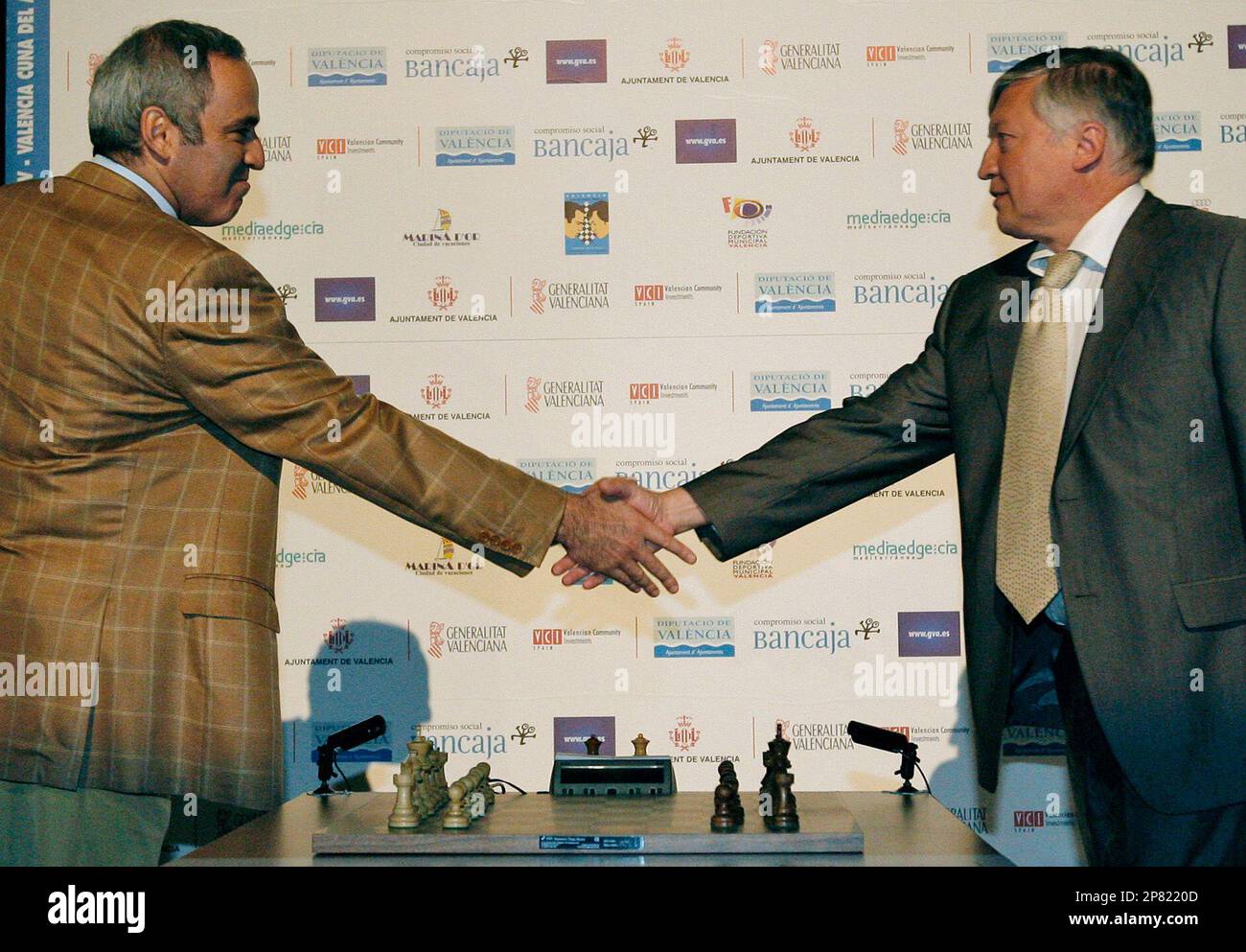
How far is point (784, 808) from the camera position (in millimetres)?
2135

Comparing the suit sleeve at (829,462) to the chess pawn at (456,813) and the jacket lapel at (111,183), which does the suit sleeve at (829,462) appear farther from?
the jacket lapel at (111,183)

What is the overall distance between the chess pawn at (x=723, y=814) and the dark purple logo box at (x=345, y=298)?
132 inches

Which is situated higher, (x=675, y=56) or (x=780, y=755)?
(x=675, y=56)

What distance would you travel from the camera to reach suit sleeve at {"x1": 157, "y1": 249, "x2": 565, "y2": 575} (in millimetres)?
2701

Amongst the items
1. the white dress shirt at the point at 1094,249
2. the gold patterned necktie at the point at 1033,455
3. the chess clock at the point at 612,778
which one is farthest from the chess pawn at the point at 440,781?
the white dress shirt at the point at 1094,249

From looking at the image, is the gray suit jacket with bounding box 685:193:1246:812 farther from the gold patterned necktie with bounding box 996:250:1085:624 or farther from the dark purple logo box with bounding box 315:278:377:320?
the dark purple logo box with bounding box 315:278:377:320

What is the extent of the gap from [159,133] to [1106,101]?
7.07 ft

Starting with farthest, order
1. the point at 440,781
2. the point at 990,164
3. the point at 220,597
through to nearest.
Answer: the point at 990,164
the point at 220,597
the point at 440,781

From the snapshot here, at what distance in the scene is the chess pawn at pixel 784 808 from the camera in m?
2.10

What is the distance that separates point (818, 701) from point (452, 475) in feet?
7.95

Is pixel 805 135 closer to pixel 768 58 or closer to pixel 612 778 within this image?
pixel 768 58

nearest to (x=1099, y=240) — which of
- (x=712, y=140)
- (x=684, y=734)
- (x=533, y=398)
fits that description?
(x=712, y=140)

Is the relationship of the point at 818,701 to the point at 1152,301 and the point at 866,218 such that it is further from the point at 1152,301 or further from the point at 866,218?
the point at 1152,301

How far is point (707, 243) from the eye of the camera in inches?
198
